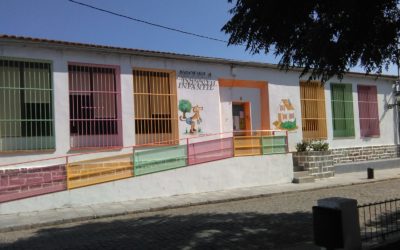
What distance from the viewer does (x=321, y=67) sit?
7234 mm

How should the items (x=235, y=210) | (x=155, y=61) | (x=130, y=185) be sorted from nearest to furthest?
(x=235, y=210) < (x=130, y=185) < (x=155, y=61)

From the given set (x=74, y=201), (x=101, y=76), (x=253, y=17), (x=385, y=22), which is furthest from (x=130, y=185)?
(x=385, y=22)

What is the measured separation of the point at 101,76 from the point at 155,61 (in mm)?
2102

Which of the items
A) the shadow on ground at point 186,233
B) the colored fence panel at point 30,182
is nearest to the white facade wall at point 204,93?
the colored fence panel at point 30,182

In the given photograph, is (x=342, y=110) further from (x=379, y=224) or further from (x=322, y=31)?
(x=322, y=31)

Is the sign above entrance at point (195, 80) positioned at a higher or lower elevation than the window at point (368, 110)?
higher

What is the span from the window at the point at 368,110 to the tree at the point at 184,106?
10.6 meters

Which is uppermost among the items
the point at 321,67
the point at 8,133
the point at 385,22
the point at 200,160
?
the point at 385,22

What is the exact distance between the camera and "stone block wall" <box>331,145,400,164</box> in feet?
71.3

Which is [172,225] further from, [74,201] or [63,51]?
[63,51]

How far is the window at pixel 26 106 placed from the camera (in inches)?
518

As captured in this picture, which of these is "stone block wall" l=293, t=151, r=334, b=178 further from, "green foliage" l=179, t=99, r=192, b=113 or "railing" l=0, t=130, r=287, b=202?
"green foliage" l=179, t=99, r=192, b=113

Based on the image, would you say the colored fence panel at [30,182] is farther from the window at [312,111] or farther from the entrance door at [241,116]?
the window at [312,111]

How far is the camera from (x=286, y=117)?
2016 centimetres
